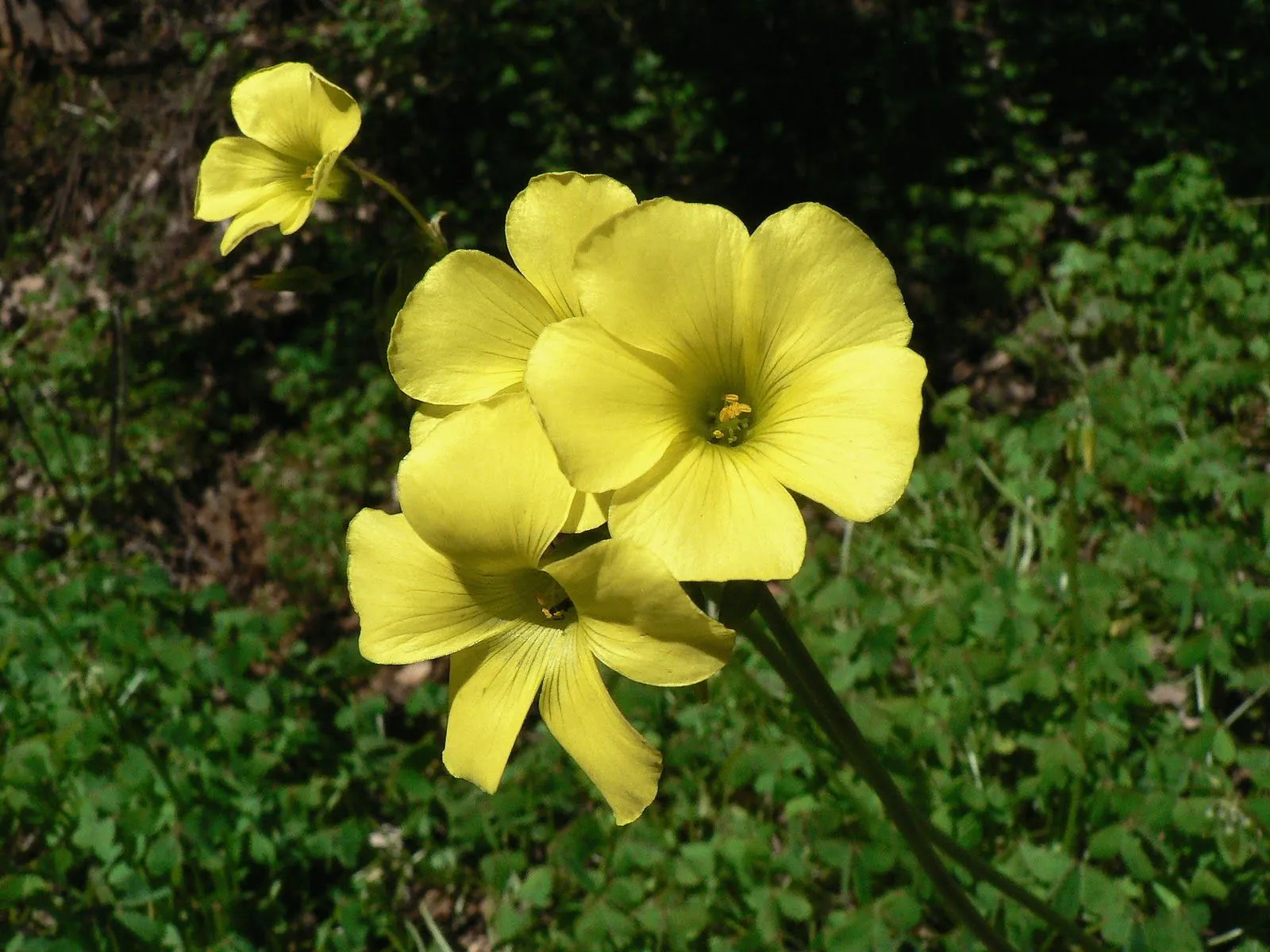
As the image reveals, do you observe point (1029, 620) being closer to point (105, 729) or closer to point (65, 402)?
point (105, 729)

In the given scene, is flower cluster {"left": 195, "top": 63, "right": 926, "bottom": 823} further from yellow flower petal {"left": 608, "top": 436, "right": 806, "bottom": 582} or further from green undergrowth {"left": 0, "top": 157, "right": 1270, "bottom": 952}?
green undergrowth {"left": 0, "top": 157, "right": 1270, "bottom": 952}

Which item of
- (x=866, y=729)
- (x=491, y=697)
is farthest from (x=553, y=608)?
(x=866, y=729)

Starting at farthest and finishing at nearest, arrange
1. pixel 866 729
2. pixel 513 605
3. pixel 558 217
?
pixel 866 729
pixel 513 605
pixel 558 217

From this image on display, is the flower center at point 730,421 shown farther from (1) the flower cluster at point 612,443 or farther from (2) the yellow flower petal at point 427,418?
(2) the yellow flower petal at point 427,418

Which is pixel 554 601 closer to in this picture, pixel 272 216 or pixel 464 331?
pixel 464 331

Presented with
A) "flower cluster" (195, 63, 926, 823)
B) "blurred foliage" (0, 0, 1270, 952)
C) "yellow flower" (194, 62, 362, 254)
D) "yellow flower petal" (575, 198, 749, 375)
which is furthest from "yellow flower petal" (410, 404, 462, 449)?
"yellow flower" (194, 62, 362, 254)

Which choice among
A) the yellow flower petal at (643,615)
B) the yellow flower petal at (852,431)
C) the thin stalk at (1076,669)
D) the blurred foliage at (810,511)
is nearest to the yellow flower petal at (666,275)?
the yellow flower petal at (852,431)
